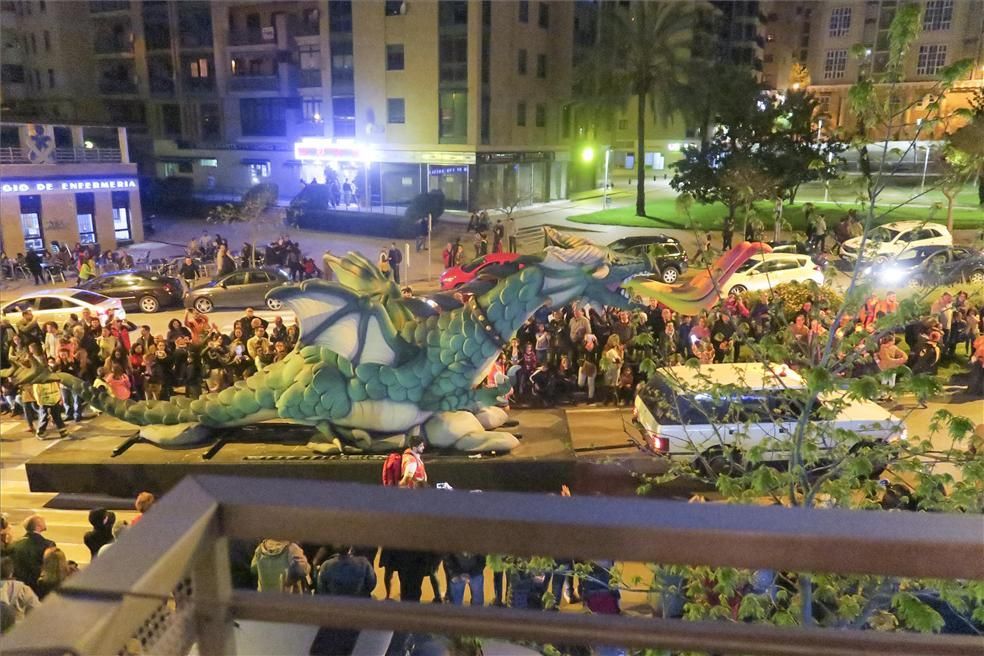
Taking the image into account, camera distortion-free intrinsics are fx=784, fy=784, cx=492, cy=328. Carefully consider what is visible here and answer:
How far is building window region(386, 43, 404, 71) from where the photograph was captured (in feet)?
86.1

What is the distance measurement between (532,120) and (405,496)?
1123 inches

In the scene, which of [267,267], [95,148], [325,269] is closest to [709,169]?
[325,269]

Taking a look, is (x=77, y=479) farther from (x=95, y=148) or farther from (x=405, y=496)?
(x=95, y=148)

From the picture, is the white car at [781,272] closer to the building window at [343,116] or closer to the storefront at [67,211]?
the building window at [343,116]

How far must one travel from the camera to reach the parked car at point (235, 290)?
17406mm

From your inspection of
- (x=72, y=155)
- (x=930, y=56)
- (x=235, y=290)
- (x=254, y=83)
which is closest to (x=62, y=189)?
(x=72, y=155)

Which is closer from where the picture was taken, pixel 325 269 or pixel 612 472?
Answer: pixel 612 472

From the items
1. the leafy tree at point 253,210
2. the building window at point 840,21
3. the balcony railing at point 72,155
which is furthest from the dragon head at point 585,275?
the building window at point 840,21

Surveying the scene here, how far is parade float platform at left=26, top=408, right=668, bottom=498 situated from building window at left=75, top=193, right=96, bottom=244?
45.2 ft

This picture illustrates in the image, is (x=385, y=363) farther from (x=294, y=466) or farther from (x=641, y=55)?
(x=641, y=55)

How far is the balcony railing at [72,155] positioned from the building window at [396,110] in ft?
28.6

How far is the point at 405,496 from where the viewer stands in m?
1.39

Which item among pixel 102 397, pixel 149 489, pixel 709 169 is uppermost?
pixel 709 169

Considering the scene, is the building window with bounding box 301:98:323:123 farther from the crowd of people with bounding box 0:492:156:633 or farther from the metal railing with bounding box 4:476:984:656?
the metal railing with bounding box 4:476:984:656
